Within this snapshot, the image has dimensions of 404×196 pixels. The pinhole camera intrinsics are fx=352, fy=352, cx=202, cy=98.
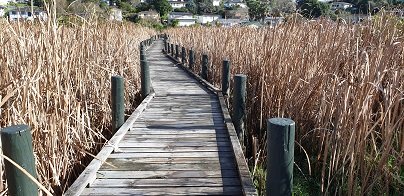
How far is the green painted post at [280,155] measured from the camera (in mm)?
1875

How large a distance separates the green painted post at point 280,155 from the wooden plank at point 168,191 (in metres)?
0.73

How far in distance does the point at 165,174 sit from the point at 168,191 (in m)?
0.32

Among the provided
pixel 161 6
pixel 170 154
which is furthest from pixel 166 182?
pixel 161 6

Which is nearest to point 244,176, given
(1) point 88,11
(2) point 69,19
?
(2) point 69,19

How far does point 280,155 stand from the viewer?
192 cm

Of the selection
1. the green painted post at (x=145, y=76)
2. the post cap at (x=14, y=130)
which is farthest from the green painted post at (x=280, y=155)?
the green painted post at (x=145, y=76)

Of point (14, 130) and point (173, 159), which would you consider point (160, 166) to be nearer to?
point (173, 159)

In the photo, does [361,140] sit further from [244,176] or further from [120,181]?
[120,181]

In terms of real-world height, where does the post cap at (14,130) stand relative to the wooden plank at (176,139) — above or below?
above

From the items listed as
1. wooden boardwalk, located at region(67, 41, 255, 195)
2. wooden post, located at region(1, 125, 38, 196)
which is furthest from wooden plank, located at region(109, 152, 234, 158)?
wooden post, located at region(1, 125, 38, 196)

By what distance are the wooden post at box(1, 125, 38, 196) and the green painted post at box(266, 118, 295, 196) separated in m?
1.25

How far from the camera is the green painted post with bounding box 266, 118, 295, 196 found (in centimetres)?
188

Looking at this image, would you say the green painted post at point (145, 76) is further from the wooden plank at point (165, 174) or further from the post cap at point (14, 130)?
the post cap at point (14, 130)

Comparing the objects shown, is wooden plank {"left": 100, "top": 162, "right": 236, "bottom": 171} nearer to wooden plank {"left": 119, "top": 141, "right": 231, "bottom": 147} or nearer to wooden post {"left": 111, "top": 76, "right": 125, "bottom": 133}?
wooden plank {"left": 119, "top": 141, "right": 231, "bottom": 147}
